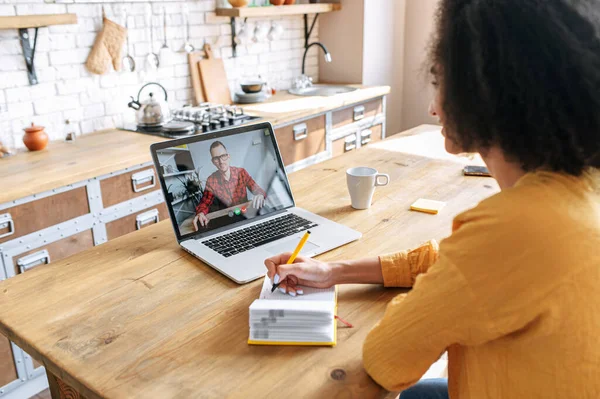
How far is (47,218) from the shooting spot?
2.12 metres

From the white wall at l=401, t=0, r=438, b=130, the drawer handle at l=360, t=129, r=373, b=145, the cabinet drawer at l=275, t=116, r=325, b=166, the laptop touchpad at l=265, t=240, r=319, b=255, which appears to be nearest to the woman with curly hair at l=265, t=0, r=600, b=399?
the laptop touchpad at l=265, t=240, r=319, b=255

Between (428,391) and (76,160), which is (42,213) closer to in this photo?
(76,160)

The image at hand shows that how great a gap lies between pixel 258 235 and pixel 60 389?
55cm

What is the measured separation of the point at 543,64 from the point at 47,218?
1.90 m

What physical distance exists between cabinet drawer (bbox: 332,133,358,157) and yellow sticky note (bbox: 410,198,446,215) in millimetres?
2110

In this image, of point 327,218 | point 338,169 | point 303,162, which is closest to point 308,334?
point 327,218

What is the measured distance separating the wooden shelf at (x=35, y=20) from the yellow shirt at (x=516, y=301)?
2150 mm

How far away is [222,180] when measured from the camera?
1427 mm

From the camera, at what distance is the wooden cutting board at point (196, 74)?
11.1 feet

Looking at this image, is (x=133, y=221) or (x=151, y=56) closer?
(x=133, y=221)

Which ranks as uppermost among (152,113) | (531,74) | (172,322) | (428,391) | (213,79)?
(531,74)

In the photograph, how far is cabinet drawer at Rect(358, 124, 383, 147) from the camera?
397 centimetres

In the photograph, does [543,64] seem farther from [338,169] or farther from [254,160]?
[338,169]

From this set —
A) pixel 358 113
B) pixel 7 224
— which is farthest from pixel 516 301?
pixel 358 113
